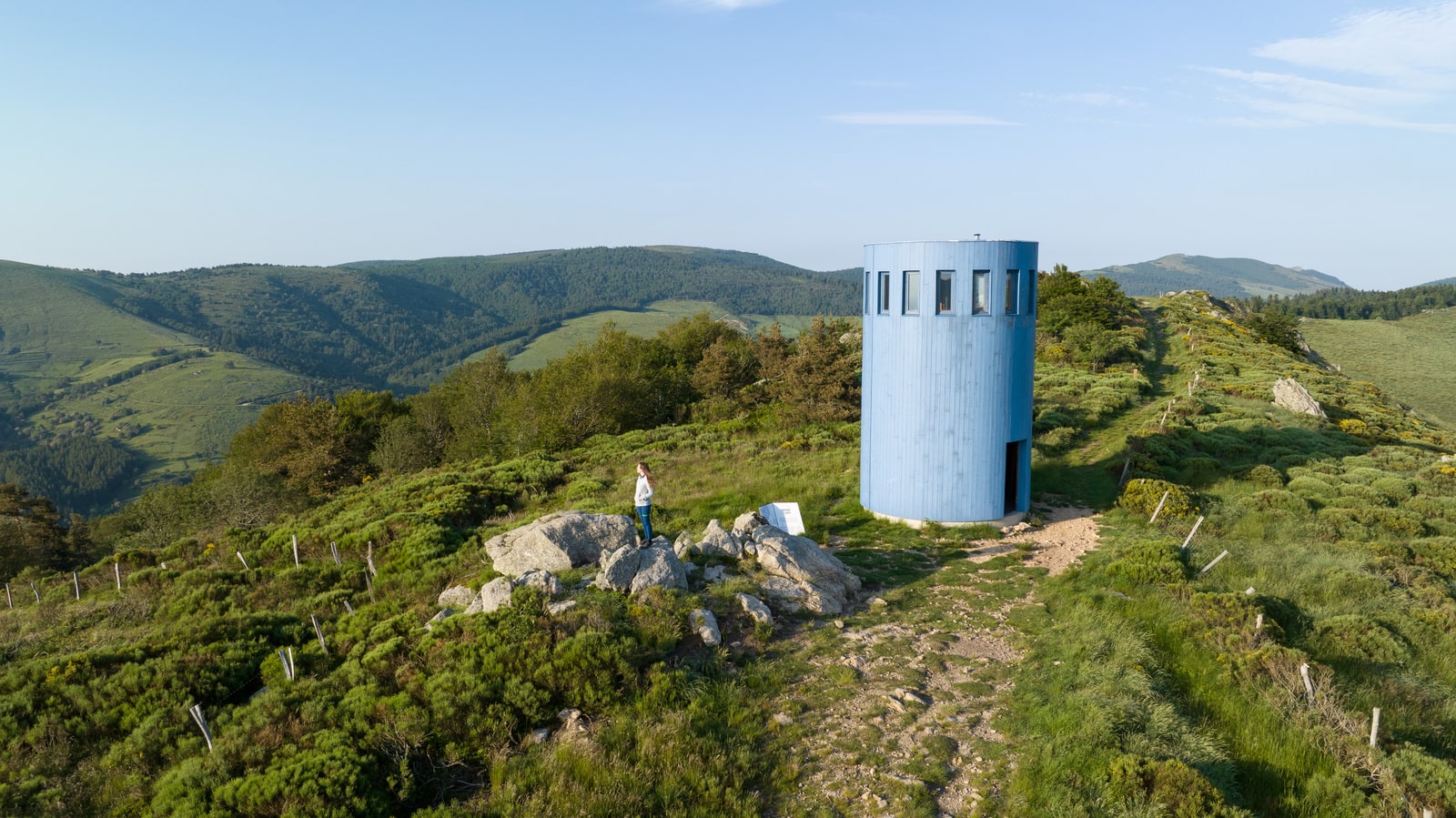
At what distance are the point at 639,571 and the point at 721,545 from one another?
2075 millimetres

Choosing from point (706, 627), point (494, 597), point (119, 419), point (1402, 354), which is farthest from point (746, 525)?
point (119, 419)

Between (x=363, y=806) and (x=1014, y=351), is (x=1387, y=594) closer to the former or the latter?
(x=1014, y=351)

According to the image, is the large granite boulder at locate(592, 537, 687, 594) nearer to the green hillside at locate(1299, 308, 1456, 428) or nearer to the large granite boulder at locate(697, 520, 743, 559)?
the large granite boulder at locate(697, 520, 743, 559)

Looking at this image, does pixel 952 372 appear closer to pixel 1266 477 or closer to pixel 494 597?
pixel 494 597

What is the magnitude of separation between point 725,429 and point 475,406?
23612mm

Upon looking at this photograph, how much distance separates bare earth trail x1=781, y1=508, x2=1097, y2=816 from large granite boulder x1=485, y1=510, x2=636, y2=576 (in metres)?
4.74

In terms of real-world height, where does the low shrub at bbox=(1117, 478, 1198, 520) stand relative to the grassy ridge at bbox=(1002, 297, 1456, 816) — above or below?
above

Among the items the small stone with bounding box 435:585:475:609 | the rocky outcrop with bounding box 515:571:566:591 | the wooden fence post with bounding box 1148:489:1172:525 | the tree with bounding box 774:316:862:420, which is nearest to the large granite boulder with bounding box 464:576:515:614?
the rocky outcrop with bounding box 515:571:566:591

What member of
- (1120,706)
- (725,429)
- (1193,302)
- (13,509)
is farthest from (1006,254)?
(1193,302)

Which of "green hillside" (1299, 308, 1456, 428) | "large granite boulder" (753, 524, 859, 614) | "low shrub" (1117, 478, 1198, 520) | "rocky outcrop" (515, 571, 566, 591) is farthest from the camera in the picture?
"green hillside" (1299, 308, 1456, 428)

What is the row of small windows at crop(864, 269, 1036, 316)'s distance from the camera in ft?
55.8

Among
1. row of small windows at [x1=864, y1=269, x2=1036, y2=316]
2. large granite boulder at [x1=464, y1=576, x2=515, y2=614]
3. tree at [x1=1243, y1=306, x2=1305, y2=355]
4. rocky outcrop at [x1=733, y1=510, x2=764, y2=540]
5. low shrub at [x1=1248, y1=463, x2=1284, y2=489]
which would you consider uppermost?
row of small windows at [x1=864, y1=269, x2=1036, y2=316]

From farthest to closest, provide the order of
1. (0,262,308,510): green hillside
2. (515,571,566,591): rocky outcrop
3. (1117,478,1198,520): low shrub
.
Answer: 1. (0,262,308,510): green hillside
2. (1117,478,1198,520): low shrub
3. (515,571,566,591): rocky outcrop

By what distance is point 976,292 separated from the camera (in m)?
17.1
